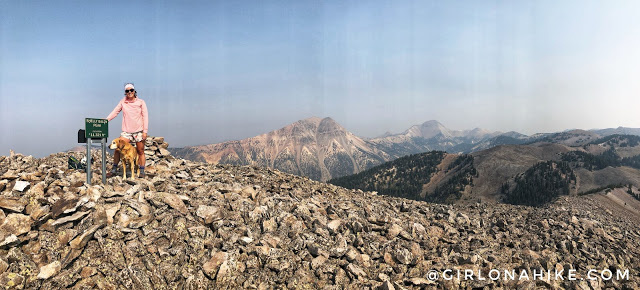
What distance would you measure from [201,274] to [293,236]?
3.78 meters

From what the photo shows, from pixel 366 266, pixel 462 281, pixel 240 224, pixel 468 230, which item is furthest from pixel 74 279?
pixel 468 230

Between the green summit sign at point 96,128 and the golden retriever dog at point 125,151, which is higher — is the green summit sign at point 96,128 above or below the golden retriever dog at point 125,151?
above

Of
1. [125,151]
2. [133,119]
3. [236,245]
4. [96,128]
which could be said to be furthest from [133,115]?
[236,245]

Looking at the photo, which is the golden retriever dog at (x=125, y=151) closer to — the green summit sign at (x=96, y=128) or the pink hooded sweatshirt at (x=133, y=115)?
the pink hooded sweatshirt at (x=133, y=115)

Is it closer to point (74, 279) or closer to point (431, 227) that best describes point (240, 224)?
point (74, 279)

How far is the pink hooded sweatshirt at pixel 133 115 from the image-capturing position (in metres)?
14.3

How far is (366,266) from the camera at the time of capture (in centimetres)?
1099

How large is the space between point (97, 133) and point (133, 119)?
5.58ft

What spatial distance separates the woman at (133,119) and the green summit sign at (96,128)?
1.62 ft

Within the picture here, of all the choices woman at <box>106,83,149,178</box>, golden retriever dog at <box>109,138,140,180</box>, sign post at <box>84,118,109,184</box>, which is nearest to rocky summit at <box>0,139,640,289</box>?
sign post at <box>84,118,109,184</box>

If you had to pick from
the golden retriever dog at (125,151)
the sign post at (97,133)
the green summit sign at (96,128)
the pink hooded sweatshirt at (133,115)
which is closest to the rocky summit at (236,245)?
the sign post at (97,133)

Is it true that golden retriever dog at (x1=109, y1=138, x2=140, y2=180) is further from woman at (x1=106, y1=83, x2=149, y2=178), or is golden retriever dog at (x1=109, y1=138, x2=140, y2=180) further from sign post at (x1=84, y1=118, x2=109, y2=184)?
sign post at (x1=84, y1=118, x2=109, y2=184)

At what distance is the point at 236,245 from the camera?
10.6 metres

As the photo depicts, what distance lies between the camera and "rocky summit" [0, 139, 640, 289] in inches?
350
